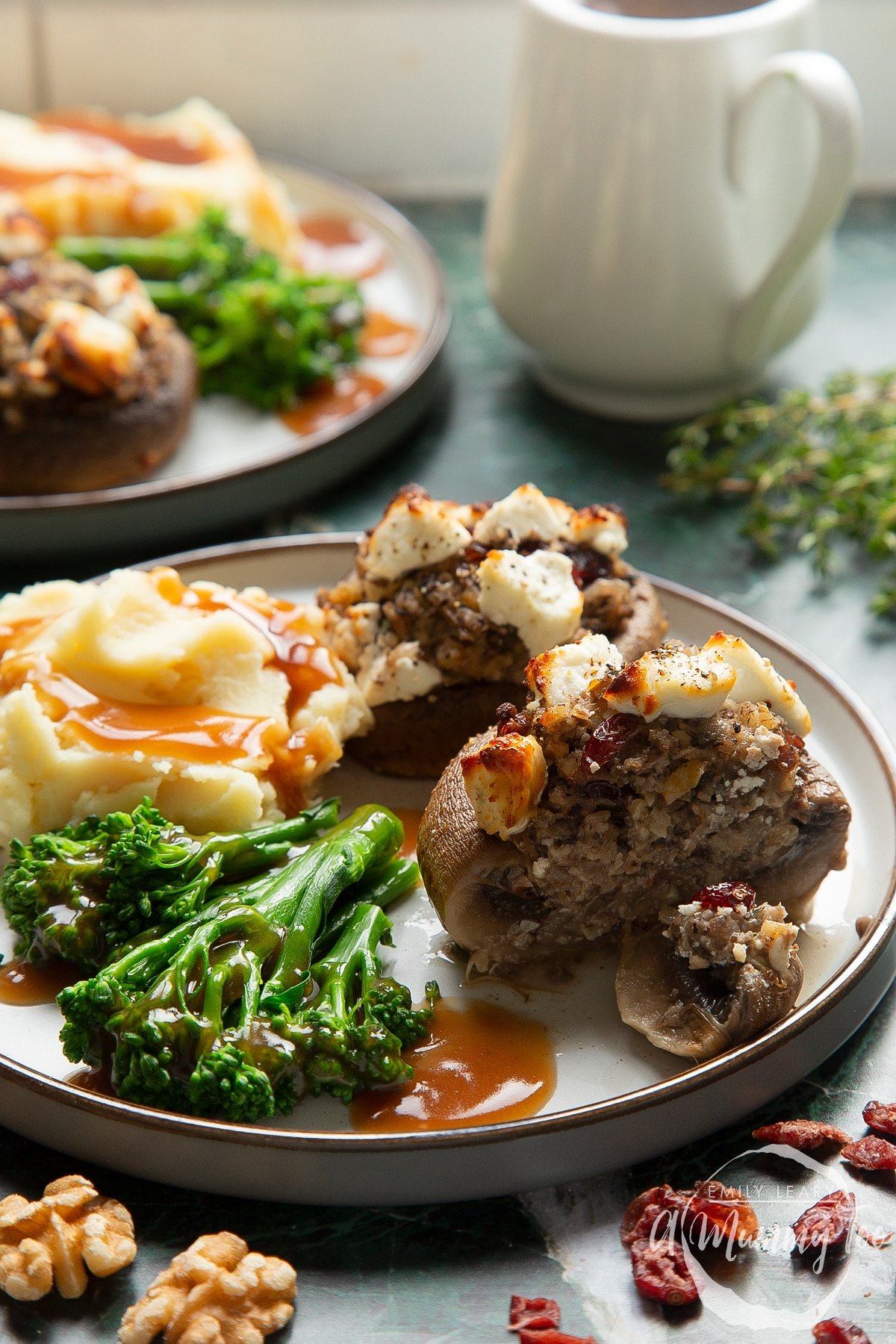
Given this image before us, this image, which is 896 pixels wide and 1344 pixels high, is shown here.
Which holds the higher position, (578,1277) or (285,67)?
(285,67)

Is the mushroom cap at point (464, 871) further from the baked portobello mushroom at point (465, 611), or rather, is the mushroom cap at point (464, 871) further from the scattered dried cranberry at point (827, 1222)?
the scattered dried cranberry at point (827, 1222)

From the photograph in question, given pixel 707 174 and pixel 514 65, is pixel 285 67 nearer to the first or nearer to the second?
pixel 514 65

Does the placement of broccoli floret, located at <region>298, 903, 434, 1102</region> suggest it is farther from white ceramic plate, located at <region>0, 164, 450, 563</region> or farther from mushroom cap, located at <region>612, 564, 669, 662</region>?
white ceramic plate, located at <region>0, 164, 450, 563</region>

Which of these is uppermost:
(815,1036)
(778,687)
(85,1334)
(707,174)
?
(707,174)

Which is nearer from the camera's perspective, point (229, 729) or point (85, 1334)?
point (85, 1334)

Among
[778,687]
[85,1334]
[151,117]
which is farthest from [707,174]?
[85,1334]

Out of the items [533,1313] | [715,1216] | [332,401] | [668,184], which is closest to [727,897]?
[715,1216]
